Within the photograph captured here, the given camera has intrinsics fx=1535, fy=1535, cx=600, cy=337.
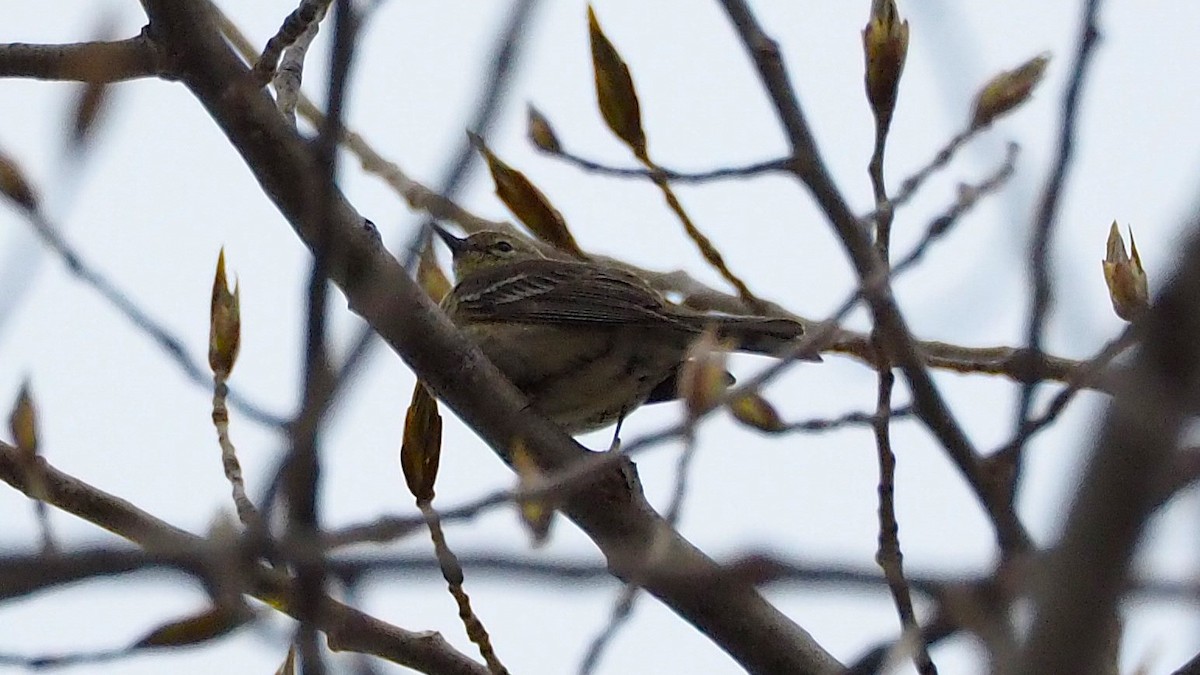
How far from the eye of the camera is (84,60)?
11.5ft

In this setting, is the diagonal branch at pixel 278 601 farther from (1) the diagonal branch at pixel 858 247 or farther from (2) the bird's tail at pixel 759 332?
(2) the bird's tail at pixel 759 332

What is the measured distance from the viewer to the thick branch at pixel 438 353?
3516 millimetres

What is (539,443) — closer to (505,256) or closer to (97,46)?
(97,46)

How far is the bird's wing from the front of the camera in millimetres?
7039

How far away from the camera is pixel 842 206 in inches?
123

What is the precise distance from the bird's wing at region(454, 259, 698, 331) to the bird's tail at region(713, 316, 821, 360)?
70 cm

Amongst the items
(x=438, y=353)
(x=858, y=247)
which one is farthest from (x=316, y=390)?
(x=438, y=353)

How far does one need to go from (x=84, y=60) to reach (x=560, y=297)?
417cm

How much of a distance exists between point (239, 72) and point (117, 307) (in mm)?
600

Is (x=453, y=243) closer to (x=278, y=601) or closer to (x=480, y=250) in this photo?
(x=480, y=250)

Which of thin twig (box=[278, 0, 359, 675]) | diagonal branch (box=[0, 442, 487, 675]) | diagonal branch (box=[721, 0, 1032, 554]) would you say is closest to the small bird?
diagonal branch (box=[0, 442, 487, 675])

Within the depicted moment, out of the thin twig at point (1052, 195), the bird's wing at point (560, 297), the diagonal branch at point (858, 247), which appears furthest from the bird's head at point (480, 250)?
the thin twig at point (1052, 195)

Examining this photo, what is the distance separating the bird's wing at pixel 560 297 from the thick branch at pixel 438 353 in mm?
1917

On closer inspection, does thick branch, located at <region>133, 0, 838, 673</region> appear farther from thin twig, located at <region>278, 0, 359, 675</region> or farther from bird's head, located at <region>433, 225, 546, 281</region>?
bird's head, located at <region>433, 225, 546, 281</region>
